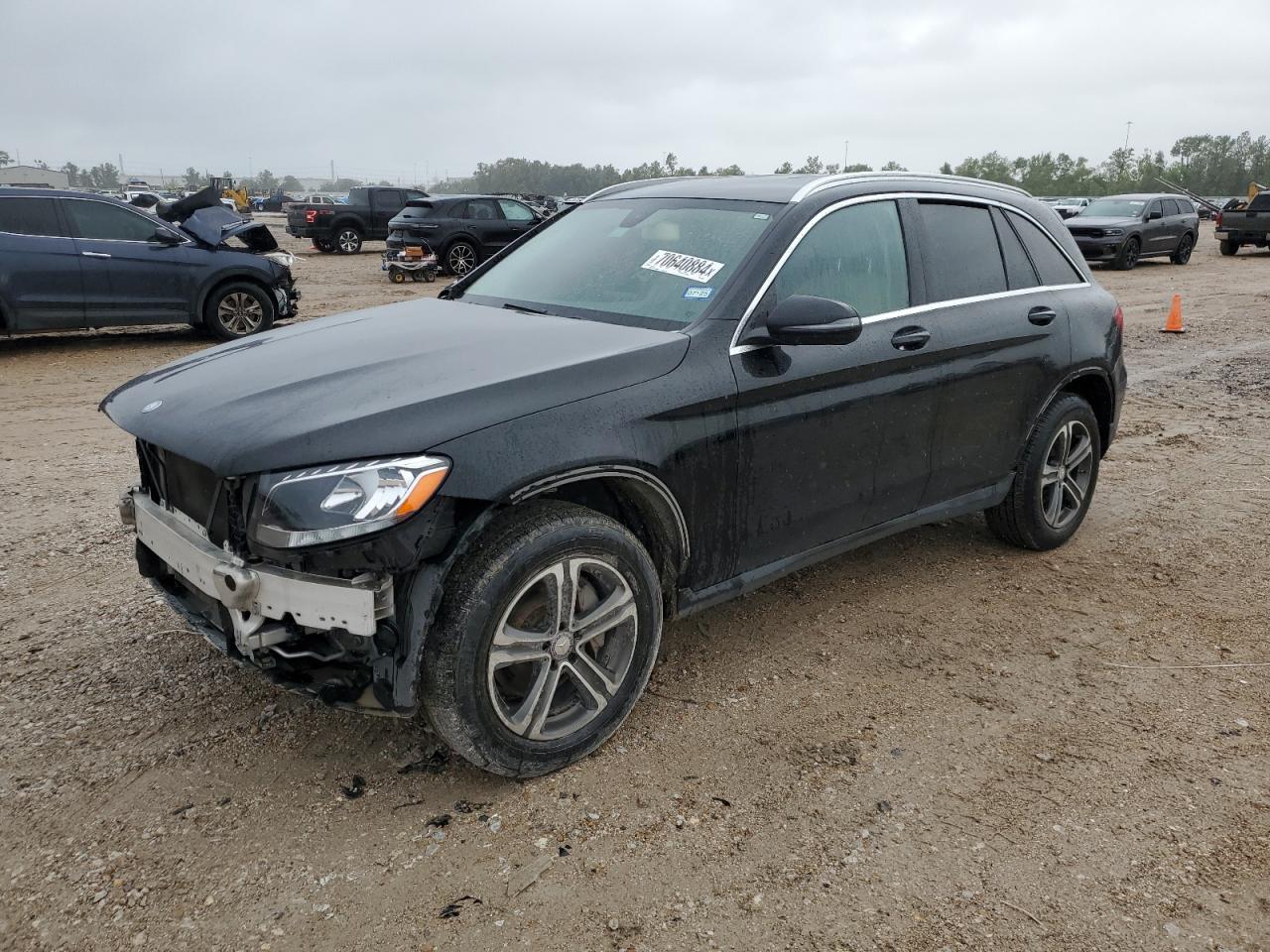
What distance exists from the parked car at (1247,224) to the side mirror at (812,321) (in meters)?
26.5

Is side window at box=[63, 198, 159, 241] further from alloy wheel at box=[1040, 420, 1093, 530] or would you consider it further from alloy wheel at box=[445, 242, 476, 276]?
alloy wheel at box=[1040, 420, 1093, 530]

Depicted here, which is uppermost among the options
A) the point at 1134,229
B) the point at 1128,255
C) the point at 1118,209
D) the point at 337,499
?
the point at 1118,209

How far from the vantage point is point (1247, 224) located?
80.8 ft

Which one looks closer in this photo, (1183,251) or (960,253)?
(960,253)

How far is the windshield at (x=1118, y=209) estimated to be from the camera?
22.0 m

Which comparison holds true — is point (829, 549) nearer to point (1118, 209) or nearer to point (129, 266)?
point (129, 266)

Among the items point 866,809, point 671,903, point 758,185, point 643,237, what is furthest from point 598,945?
point 758,185

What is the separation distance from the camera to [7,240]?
1002cm

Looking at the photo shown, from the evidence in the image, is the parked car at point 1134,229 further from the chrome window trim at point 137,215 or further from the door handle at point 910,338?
the door handle at point 910,338

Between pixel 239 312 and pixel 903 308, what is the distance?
9631 mm

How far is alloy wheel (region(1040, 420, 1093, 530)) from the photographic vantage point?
4.73 meters

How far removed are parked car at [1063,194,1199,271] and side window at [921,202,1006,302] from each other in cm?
1880

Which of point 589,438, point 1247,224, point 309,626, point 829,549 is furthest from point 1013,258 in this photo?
point 1247,224

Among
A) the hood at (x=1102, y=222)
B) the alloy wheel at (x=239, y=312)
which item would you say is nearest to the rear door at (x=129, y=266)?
the alloy wheel at (x=239, y=312)
